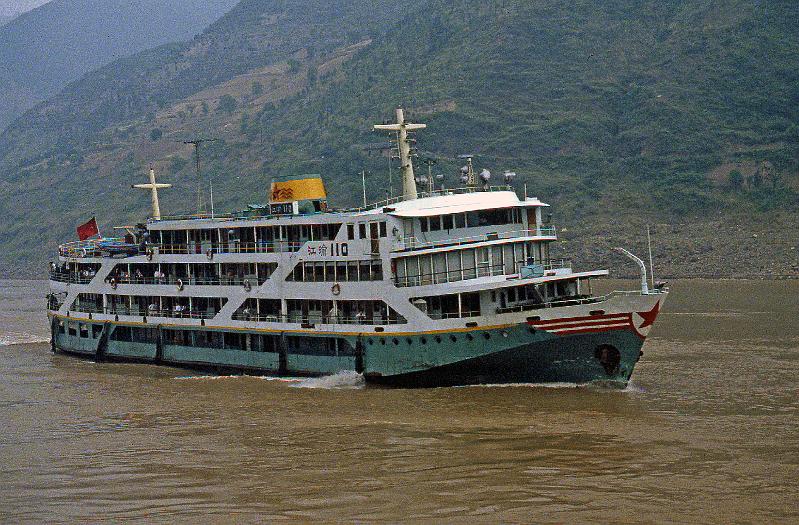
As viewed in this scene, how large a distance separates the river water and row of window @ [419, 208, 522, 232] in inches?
227

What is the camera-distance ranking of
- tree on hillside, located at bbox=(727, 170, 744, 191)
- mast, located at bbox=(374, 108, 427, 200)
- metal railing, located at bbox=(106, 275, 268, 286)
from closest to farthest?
mast, located at bbox=(374, 108, 427, 200)
metal railing, located at bbox=(106, 275, 268, 286)
tree on hillside, located at bbox=(727, 170, 744, 191)

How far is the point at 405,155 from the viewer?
42344 mm

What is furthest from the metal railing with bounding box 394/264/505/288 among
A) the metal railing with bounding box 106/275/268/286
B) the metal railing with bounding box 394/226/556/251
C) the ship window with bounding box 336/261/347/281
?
the metal railing with bounding box 106/275/268/286

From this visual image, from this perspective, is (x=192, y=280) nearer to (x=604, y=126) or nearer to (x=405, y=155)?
(x=405, y=155)

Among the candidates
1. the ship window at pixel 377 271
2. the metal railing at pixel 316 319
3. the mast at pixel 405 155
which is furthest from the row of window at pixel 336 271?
the mast at pixel 405 155

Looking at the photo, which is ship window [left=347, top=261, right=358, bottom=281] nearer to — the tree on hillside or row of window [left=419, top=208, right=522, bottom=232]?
row of window [left=419, top=208, right=522, bottom=232]

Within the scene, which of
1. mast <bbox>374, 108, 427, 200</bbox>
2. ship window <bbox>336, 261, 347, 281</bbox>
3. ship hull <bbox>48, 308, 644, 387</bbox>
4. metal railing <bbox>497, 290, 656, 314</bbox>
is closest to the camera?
ship hull <bbox>48, 308, 644, 387</bbox>

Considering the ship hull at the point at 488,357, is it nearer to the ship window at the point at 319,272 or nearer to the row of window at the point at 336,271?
the row of window at the point at 336,271

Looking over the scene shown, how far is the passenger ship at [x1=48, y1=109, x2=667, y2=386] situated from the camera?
36062mm

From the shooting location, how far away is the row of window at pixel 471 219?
1538 inches

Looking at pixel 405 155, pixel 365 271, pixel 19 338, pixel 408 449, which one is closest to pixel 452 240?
pixel 365 271

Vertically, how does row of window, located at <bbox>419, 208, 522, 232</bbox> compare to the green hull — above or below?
above

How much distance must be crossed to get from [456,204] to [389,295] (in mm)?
4093

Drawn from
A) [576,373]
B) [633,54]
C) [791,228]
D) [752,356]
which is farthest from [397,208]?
[633,54]
